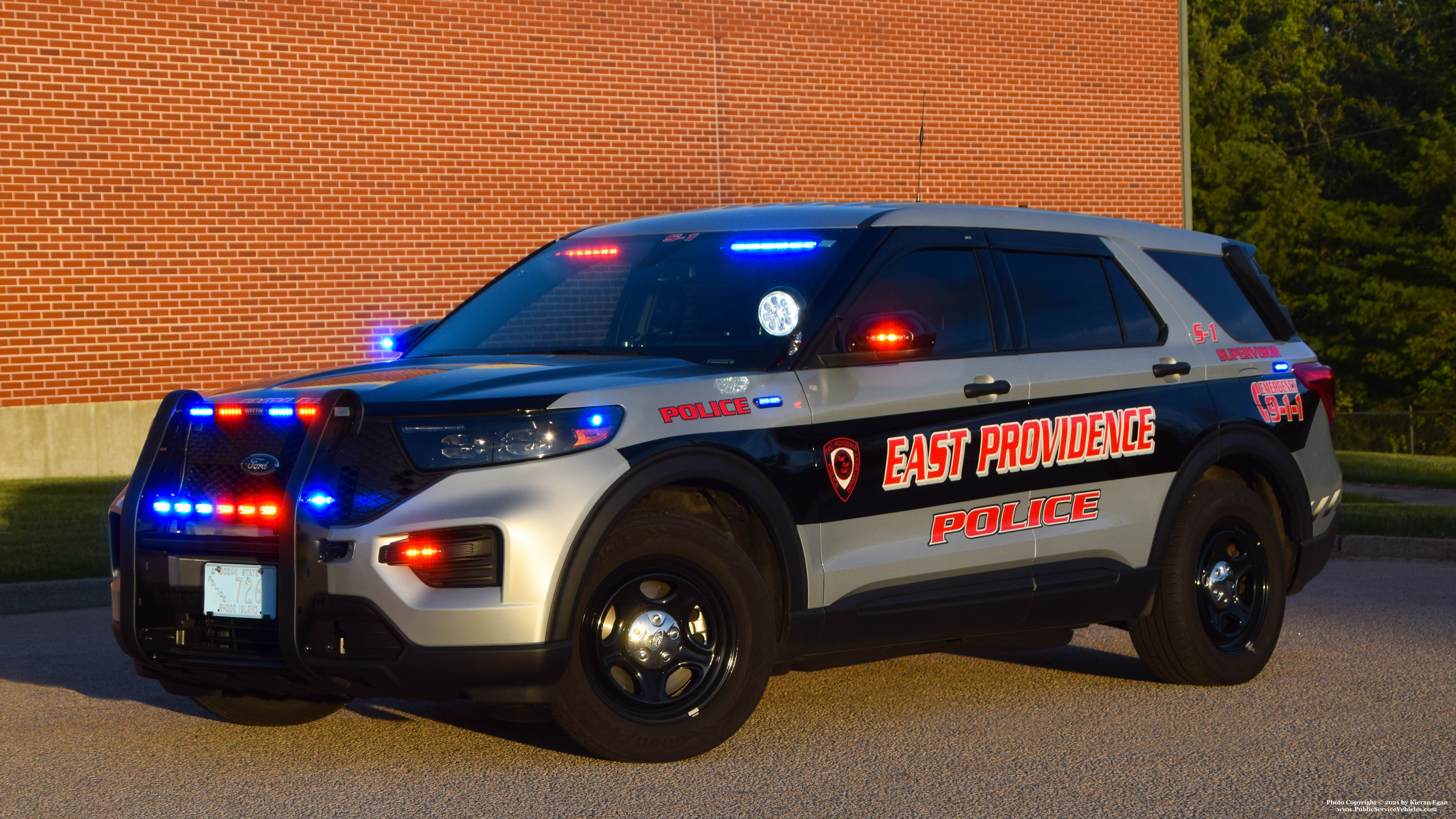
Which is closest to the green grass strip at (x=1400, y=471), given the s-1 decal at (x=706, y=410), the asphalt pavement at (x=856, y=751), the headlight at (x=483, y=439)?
the asphalt pavement at (x=856, y=751)

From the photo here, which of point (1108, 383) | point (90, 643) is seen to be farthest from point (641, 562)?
point (90, 643)

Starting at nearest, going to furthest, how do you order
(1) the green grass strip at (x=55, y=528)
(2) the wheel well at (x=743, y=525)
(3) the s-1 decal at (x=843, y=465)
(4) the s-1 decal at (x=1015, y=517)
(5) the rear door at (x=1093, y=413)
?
(2) the wheel well at (x=743, y=525) → (3) the s-1 decal at (x=843, y=465) → (4) the s-1 decal at (x=1015, y=517) → (5) the rear door at (x=1093, y=413) → (1) the green grass strip at (x=55, y=528)

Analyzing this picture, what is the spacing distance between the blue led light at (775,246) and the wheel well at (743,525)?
3.55 feet

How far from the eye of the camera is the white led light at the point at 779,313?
19.7ft

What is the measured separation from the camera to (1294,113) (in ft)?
208

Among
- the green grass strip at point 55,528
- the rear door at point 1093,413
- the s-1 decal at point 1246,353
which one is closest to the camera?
the rear door at point 1093,413

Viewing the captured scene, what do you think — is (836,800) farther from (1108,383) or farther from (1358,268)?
(1358,268)

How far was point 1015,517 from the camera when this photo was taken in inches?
255

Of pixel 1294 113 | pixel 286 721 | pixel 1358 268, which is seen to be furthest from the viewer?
pixel 1294 113

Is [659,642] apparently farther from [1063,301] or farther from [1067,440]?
[1063,301]

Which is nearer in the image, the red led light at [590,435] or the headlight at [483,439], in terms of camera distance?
the headlight at [483,439]

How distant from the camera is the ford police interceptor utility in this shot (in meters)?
5.18

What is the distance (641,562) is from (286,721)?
1893mm

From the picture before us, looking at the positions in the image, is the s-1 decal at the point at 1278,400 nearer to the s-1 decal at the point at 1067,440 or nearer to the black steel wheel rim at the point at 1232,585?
the black steel wheel rim at the point at 1232,585
